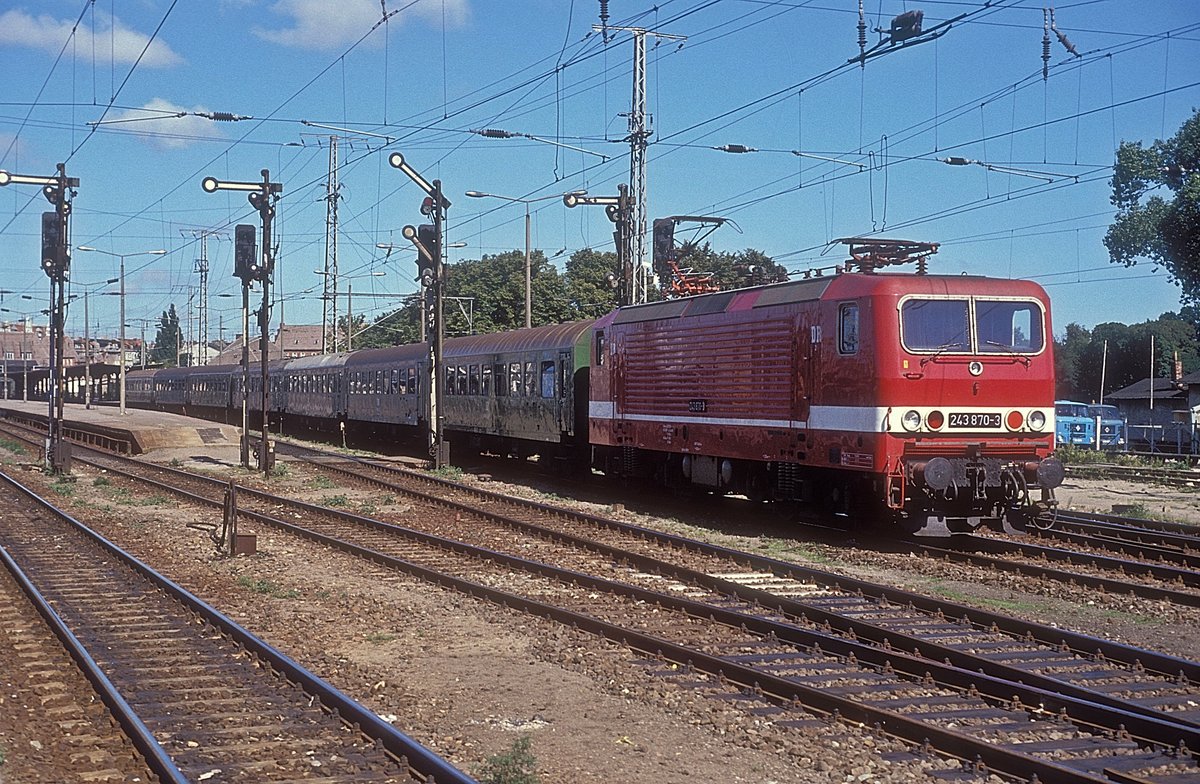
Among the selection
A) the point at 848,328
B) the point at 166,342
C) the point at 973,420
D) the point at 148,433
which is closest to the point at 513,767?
the point at 848,328

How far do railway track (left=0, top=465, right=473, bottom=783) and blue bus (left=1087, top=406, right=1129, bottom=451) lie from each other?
36.4 meters

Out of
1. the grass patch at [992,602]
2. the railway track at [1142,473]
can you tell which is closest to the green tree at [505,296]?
the railway track at [1142,473]

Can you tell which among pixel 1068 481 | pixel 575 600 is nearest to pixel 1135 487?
pixel 1068 481

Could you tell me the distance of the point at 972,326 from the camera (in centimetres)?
1552

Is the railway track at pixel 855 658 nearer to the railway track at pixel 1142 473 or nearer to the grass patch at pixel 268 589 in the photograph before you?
the grass patch at pixel 268 589

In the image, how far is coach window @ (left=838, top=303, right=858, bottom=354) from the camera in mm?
15422

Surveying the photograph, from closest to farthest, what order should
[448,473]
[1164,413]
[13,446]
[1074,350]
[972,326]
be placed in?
[972,326] < [448,473] < [13,446] < [1164,413] < [1074,350]

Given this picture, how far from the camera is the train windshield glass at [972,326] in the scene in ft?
49.8

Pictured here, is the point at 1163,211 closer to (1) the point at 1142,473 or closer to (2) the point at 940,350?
(1) the point at 1142,473

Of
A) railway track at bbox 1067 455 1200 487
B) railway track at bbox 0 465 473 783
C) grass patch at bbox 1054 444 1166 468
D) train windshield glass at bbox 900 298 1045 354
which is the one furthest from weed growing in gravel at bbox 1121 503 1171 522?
railway track at bbox 0 465 473 783

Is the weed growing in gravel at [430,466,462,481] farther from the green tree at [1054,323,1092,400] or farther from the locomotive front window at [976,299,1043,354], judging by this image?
the green tree at [1054,323,1092,400]

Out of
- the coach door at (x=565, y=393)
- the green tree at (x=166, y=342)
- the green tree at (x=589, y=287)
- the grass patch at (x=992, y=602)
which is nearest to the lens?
the grass patch at (x=992, y=602)

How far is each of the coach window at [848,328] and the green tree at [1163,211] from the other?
23.8 metres

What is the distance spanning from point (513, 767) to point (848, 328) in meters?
9.96
